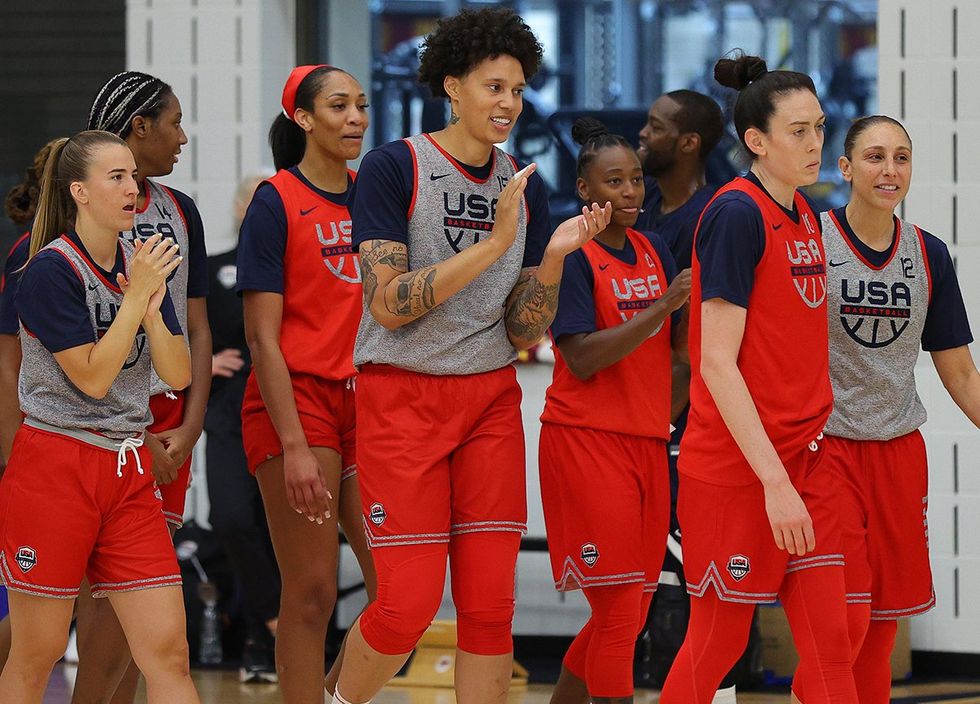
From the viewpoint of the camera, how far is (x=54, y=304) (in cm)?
365

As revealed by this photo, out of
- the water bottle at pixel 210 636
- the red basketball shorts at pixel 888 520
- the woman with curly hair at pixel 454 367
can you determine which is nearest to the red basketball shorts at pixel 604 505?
the woman with curly hair at pixel 454 367

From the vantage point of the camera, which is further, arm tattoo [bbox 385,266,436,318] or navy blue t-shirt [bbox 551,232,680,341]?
navy blue t-shirt [bbox 551,232,680,341]

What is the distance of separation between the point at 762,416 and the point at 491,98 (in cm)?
99

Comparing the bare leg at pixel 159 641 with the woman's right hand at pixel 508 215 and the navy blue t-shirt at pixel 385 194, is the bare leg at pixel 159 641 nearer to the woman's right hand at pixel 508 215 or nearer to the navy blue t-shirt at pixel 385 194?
the navy blue t-shirt at pixel 385 194

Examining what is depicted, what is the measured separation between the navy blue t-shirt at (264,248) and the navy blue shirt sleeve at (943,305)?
1.73 meters

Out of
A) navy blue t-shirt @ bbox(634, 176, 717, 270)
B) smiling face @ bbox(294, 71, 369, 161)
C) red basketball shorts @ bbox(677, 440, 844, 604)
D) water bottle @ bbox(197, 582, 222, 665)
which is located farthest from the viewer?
water bottle @ bbox(197, 582, 222, 665)

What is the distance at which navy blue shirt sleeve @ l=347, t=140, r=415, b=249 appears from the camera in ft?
12.0

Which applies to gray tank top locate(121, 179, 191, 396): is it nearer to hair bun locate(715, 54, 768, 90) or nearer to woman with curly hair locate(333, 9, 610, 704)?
woman with curly hair locate(333, 9, 610, 704)

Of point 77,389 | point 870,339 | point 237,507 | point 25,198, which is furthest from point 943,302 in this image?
point 237,507

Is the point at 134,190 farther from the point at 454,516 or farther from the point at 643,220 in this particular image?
the point at 643,220

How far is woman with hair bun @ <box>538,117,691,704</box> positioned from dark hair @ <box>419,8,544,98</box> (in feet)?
2.32

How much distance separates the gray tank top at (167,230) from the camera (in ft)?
13.8

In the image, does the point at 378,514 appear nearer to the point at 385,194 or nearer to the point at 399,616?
the point at 399,616

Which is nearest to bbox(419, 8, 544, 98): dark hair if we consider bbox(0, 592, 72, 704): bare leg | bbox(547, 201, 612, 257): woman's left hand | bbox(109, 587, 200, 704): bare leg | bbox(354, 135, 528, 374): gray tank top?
bbox(354, 135, 528, 374): gray tank top
